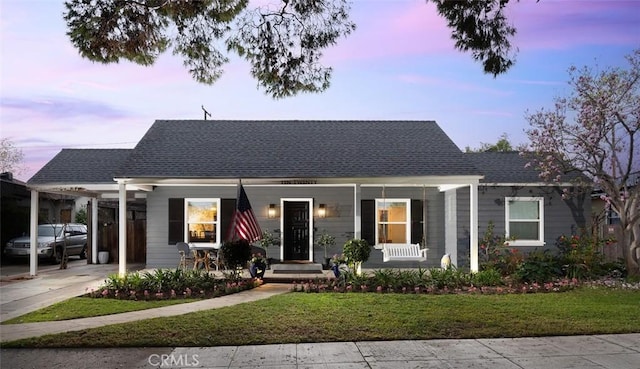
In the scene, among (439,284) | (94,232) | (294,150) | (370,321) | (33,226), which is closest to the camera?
(370,321)

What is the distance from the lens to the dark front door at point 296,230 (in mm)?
15828

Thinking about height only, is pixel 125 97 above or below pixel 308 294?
above

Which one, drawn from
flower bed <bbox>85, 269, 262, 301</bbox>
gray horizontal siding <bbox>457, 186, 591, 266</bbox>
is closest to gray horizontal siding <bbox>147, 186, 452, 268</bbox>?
gray horizontal siding <bbox>457, 186, 591, 266</bbox>

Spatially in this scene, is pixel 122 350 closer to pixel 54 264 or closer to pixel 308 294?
pixel 308 294

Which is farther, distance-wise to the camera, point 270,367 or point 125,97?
point 125,97

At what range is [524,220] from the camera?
1555 cm

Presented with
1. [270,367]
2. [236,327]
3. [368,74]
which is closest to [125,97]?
[368,74]

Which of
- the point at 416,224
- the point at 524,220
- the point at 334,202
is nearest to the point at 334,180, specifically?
the point at 334,202

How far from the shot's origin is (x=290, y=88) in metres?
9.20

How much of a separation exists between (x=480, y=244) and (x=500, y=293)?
14.9 feet

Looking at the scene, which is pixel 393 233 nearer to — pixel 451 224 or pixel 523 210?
pixel 451 224

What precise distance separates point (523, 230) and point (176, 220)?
1007cm

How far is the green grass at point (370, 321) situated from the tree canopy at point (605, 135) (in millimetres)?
3726

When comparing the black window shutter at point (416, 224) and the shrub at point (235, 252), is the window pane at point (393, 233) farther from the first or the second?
the shrub at point (235, 252)
